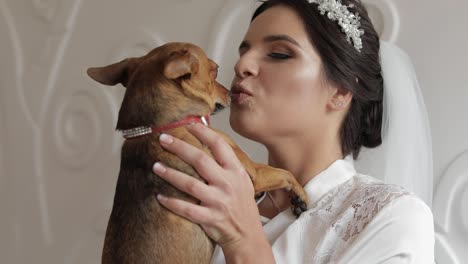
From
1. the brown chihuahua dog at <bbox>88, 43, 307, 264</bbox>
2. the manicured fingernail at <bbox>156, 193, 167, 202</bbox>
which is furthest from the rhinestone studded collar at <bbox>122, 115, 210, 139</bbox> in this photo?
the manicured fingernail at <bbox>156, 193, 167, 202</bbox>

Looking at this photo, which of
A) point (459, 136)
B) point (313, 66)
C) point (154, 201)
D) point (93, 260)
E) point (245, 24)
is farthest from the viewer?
point (93, 260)

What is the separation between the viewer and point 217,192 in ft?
3.42

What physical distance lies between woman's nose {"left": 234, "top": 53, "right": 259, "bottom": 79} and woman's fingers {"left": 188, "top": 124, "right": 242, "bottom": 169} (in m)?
0.22

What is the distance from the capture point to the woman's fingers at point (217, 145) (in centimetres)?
106

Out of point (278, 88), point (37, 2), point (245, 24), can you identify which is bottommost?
point (278, 88)

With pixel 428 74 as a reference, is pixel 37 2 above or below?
above

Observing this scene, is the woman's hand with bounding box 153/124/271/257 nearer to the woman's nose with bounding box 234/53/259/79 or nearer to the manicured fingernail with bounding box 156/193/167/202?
the manicured fingernail with bounding box 156/193/167/202

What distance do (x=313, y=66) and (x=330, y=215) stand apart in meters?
0.31

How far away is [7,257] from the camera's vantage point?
2.48 metres

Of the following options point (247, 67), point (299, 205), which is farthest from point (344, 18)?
point (299, 205)

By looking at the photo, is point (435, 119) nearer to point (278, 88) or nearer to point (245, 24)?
point (278, 88)

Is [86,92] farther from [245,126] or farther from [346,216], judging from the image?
[346,216]

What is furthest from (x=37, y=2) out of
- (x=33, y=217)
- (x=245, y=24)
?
(x=245, y=24)

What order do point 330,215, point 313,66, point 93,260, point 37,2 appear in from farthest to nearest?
point 37,2 < point 93,260 < point 313,66 < point 330,215
